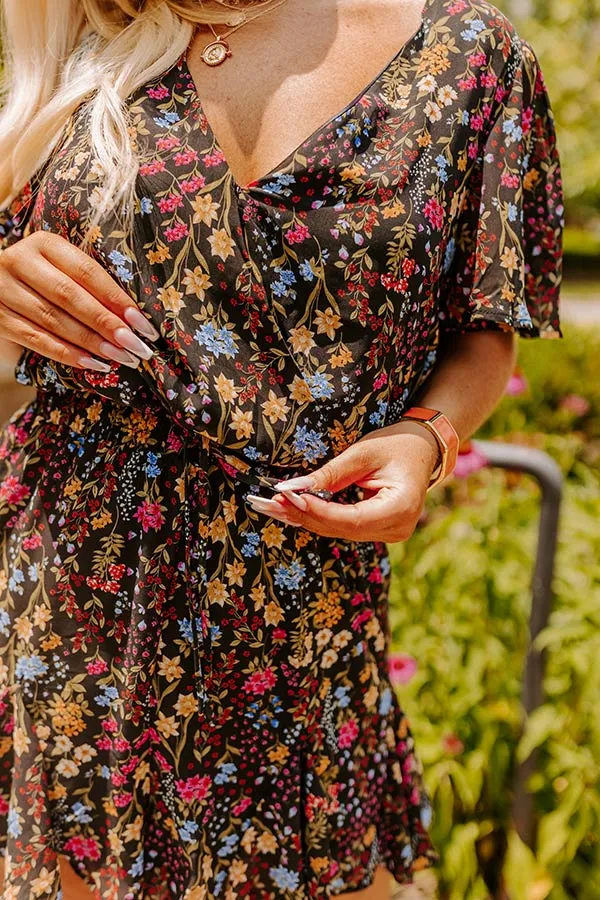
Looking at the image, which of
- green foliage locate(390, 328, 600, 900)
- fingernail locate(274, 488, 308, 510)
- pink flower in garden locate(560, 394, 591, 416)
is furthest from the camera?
pink flower in garden locate(560, 394, 591, 416)

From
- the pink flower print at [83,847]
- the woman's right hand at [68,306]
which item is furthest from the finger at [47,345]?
the pink flower print at [83,847]

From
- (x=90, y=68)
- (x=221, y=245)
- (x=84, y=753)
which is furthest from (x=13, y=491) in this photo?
(x=90, y=68)

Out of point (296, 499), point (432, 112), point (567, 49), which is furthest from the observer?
point (567, 49)

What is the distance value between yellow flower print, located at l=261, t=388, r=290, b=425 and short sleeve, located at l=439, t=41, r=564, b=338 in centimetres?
32

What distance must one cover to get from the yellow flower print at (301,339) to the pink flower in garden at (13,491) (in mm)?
471

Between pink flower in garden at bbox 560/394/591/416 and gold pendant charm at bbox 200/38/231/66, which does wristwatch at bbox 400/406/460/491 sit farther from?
pink flower in garden at bbox 560/394/591/416

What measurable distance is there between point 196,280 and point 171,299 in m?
0.04

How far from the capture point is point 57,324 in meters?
1.25

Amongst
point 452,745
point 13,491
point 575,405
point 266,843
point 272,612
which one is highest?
point 575,405

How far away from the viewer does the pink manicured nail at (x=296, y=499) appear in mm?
1189

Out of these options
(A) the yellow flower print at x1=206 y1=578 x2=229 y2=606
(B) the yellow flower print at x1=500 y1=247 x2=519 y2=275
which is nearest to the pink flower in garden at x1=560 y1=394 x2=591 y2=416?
(B) the yellow flower print at x1=500 y1=247 x2=519 y2=275

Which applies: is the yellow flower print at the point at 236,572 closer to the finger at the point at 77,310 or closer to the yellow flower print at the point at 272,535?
the yellow flower print at the point at 272,535

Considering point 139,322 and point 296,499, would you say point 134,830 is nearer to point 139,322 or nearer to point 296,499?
point 296,499

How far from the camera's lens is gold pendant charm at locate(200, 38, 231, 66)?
1.31 meters
